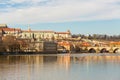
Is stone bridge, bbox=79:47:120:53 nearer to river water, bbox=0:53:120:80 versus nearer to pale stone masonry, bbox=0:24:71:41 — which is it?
pale stone masonry, bbox=0:24:71:41

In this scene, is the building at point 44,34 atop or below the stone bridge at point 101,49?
atop

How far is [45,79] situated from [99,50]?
80.7 meters

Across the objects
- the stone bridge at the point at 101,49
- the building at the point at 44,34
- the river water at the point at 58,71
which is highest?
the building at the point at 44,34

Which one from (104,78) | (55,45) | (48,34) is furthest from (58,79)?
(48,34)

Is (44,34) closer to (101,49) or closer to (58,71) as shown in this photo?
(101,49)

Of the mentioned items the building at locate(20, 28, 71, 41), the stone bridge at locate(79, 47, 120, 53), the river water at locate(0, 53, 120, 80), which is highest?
the building at locate(20, 28, 71, 41)

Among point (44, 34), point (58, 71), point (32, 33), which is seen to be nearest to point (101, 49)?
point (32, 33)

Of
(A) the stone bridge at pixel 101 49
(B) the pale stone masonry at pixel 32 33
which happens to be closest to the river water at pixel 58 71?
(A) the stone bridge at pixel 101 49

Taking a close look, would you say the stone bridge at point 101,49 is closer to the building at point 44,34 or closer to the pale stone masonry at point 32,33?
the pale stone masonry at point 32,33

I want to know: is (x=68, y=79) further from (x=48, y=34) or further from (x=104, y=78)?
(x=48, y=34)

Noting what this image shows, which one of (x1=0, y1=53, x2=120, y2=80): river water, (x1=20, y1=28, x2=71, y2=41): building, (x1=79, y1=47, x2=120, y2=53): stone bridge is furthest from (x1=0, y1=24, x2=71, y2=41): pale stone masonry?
(x1=0, y1=53, x2=120, y2=80): river water

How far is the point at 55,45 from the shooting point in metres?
100

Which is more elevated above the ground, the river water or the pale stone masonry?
the pale stone masonry

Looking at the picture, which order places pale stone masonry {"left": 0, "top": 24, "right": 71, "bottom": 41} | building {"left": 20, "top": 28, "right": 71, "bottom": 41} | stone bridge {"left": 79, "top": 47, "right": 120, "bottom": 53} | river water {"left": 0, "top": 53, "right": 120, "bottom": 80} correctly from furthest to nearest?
1. building {"left": 20, "top": 28, "right": 71, "bottom": 41}
2. pale stone masonry {"left": 0, "top": 24, "right": 71, "bottom": 41}
3. stone bridge {"left": 79, "top": 47, "right": 120, "bottom": 53}
4. river water {"left": 0, "top": 53, "right": 120, "bottom": 80}
